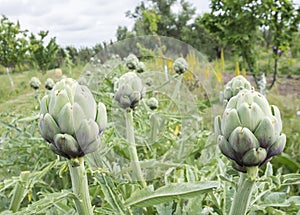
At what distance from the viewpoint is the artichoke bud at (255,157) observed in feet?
1.33

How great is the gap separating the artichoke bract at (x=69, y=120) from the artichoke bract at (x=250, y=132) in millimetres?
136

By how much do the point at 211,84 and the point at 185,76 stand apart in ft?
0.66

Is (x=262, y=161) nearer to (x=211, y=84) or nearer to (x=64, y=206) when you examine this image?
(x=64, y=206)

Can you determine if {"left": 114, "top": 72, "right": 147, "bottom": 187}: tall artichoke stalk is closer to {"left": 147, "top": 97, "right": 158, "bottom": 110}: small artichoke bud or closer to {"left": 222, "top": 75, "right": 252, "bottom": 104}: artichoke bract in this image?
{"left": 222, "top": 75, "right": 252, "bottom": 104}: artichoke bract

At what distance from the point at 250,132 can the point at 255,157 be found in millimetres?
29

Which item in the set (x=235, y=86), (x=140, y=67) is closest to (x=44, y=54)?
(x=140, y=67)

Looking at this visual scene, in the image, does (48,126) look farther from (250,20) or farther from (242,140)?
(250,20)

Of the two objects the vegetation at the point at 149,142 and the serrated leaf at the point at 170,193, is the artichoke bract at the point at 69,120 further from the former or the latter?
the serrated leaf at the point at 170,193

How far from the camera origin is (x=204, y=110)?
1.19 meters

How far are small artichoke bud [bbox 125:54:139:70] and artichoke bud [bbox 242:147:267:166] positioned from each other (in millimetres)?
666

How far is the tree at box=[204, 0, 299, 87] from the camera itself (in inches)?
111

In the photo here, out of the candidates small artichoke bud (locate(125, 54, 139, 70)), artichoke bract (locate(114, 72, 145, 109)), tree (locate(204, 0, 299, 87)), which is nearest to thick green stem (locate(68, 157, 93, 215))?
artichoke bract (locate(114, 72, 145, 109))

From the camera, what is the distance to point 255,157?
407 millimetres

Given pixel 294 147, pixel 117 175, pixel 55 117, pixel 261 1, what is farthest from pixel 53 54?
pixel 55 117
